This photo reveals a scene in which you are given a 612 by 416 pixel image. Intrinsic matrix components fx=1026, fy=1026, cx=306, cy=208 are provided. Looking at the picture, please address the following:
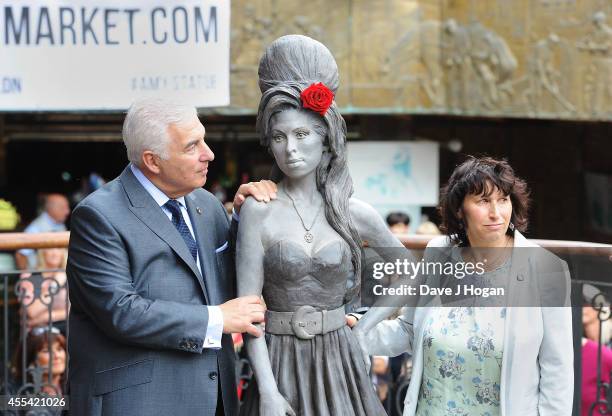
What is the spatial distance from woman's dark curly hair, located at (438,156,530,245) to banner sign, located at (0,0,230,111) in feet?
8.22

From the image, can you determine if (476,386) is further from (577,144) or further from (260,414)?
(577,144)

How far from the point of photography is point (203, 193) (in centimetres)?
370

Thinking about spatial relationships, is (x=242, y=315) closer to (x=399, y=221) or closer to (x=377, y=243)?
(x=377, y=243)

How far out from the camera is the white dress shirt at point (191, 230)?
330 centimetres

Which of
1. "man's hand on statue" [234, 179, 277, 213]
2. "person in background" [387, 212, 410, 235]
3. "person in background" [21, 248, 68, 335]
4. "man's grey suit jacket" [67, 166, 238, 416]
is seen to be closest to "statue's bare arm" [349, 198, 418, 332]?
"man's hand on statue" [234, 179, 277, 213]

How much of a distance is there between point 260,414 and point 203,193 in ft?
2.76

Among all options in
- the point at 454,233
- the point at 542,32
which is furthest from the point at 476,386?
the point at 542,32

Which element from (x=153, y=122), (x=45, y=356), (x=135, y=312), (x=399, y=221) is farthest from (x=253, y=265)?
(x=399, y=221)

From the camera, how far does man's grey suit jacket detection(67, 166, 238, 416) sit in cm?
324

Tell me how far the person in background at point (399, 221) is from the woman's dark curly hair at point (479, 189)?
4.30 metres

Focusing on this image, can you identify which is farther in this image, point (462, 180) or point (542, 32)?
point (542, 32)

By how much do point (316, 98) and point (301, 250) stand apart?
0.50 metres

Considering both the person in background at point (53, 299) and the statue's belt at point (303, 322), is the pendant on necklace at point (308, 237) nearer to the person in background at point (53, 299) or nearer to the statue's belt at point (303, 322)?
the statue's belt at point (303, 322)

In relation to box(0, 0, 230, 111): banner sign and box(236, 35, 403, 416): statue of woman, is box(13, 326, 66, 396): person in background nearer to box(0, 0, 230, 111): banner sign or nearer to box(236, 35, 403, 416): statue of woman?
box(0, 0, 230, 111): banner sign
